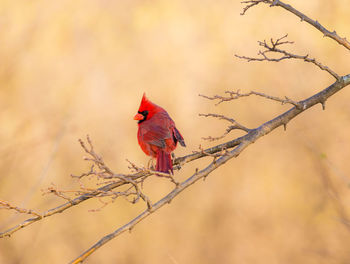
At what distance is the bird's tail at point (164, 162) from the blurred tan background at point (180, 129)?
212 cm

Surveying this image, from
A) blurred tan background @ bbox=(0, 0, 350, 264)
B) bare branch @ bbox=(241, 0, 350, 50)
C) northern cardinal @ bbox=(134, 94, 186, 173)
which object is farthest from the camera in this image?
blurred tan background @ bbox=(0, 0, 350, 264)

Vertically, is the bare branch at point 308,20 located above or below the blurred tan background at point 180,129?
below

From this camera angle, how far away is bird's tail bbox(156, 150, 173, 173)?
2.75m

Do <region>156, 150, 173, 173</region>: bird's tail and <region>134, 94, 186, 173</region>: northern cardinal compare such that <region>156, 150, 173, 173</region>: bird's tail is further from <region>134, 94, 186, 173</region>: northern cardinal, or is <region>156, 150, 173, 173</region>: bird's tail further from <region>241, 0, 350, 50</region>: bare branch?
<region>241, 0, 350, 50</region>: bare branch

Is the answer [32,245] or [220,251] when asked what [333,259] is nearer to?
[220,251]

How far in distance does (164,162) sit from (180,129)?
2688mm

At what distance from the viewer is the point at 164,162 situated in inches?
112

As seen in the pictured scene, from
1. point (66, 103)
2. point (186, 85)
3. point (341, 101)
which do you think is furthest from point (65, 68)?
point (341, 101)

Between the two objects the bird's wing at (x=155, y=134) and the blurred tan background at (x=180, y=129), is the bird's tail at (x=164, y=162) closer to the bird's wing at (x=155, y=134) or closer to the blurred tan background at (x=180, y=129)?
the bird's wing at (x=155, y=134)

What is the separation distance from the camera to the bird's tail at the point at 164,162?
2.75m

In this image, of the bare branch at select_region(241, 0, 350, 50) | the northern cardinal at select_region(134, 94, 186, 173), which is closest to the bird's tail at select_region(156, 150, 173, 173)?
the northern cardinal at select_region(134, 94, 186, 173)

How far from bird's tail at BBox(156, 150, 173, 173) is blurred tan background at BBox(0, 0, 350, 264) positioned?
6.96 ft

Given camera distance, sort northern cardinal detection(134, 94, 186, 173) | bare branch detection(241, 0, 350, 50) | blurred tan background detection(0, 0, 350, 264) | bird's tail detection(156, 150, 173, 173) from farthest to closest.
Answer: blurred tan background detection(0, 0, 350, 264)
northern cardinal detection(134, 94, 186, 173)
bird's tail detection(156, 150, 173, 173)
bare branch detection(241, 0, 350, 50)

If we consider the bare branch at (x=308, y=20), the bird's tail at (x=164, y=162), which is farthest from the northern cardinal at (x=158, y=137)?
the bare branch at (x=308, y=20)
